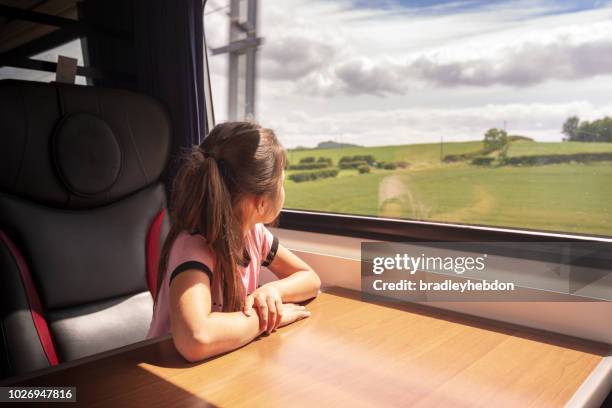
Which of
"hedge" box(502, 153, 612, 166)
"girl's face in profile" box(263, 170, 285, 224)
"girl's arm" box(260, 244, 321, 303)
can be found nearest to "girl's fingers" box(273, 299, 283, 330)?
"girl's arm" box(260, 244, 321, 303)

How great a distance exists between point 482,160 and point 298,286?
1555mm

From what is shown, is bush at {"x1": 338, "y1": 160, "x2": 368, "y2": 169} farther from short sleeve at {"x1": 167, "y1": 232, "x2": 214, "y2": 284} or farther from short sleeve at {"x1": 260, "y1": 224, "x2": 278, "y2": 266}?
short sleeve at {"x1": 167, "y1": 232, "x2": 214, "y2": 284}

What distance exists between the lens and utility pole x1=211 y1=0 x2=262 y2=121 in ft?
7.30

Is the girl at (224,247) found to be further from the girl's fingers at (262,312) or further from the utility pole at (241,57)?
the utility pole at (241,57)

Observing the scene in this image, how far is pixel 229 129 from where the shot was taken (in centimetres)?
113

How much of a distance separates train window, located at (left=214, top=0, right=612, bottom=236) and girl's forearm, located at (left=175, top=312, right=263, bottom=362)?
602 millimetres

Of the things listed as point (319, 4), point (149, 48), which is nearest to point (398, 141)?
point (319, 4)

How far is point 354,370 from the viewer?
2.60ft

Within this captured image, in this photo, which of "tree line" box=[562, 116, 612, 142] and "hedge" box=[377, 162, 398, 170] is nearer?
"tree line" box=[562, 116, 612, 142]

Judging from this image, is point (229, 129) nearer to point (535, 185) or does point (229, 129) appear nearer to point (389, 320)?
point (389, 320)


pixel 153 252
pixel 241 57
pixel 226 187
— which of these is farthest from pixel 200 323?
pixel 241 57

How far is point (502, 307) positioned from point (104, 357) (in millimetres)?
916

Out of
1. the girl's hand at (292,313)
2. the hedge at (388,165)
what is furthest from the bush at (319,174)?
the girl's hand at (292,313)

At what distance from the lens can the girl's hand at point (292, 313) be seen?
1018 millimetres
